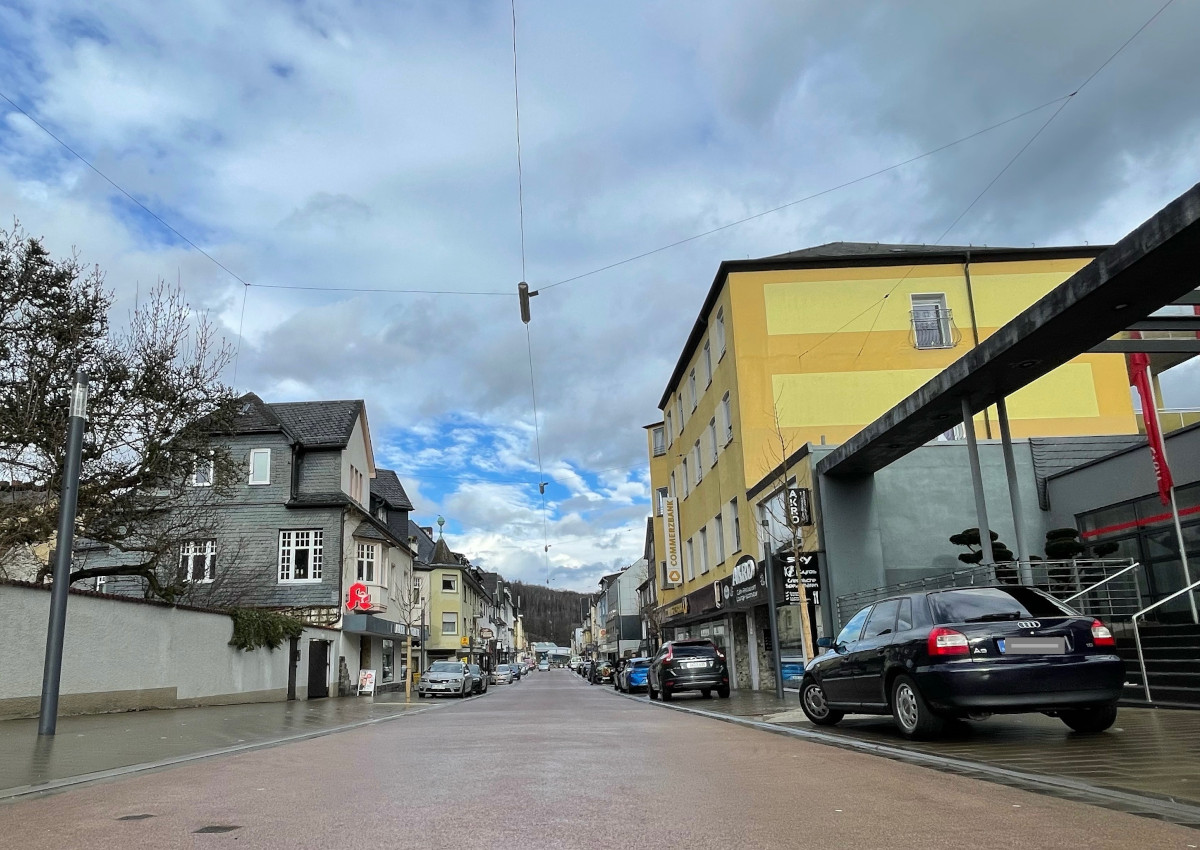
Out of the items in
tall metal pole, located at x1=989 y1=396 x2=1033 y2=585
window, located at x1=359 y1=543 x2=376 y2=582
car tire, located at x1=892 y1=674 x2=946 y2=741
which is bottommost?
car tire, located at x1=892 y1=674 x2=946 y2=741

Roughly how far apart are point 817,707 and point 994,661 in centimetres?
410

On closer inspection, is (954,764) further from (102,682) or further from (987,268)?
(987,268)

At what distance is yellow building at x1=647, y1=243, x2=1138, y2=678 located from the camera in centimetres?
2839

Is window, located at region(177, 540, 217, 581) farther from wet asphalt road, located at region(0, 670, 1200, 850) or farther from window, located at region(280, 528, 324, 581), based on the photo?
wet asphalt road, located at region(0, 670, 1200, 850)

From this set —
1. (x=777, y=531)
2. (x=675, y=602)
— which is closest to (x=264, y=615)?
(x=777, y=531)

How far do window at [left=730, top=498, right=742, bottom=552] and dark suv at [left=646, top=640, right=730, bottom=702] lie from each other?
5.77 meters

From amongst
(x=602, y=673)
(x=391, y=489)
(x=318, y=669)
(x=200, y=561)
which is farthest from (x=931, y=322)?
(x=602, y=673)

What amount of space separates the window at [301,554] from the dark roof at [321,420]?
3.51 metres

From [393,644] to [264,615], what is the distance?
75.8 ft

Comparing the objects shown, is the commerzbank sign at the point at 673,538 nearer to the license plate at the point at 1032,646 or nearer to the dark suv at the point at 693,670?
the dark suv at the point at 693,670

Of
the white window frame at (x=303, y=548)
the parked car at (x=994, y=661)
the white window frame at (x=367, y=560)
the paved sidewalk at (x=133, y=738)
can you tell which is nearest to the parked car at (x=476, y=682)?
the white window frame at (x=367, y=560)

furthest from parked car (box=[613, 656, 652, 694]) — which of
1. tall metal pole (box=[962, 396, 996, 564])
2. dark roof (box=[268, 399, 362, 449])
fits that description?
tall metal pole (box=[962, 396, 996, 564])

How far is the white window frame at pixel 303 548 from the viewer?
36125 mm

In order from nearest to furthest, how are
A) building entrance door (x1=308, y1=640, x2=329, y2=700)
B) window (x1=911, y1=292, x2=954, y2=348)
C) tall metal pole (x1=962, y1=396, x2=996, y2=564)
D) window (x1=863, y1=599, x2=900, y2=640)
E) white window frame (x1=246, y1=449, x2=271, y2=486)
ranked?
window (x1=863, y1=599, x2=900, y2=640), tall metal pole (x1=962, y1=396, x2=996, y2=564), window (x1=911, y1=292, x2=954, y2=348), building entrance door (x1=308, y1=640, x2=329, y2=700), white window frame (x1=246, y1=449, x2=271, y2=486)
